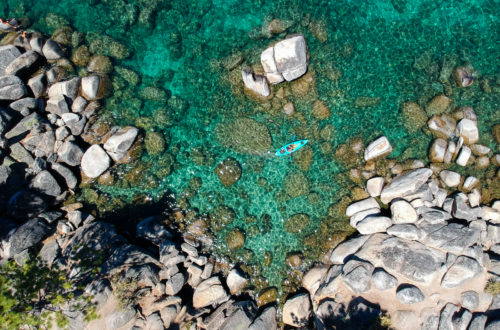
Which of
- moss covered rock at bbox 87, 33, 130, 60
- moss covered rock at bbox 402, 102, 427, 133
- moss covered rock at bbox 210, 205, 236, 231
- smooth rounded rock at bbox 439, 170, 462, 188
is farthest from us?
moss covered rock at bbox 87, 33, 130, 60

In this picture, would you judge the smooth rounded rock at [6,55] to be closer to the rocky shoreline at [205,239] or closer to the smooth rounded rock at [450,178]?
the rocky shoreline at [205,239]

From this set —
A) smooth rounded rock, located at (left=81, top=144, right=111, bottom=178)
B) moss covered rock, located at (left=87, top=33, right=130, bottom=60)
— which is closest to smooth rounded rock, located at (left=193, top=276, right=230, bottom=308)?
smooth rounded rock, located at (left=81, top=144, right=111, bottom=178)

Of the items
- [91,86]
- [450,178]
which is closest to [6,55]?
[91,86]

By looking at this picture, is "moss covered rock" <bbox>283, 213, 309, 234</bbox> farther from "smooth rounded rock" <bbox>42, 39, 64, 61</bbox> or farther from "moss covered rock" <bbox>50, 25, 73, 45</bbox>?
"moss covered rock" <bbox>50, 25, 73, 45</bbox>

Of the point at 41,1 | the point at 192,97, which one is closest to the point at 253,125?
the point at 192,97

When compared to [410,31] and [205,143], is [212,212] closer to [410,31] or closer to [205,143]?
[205,143]
